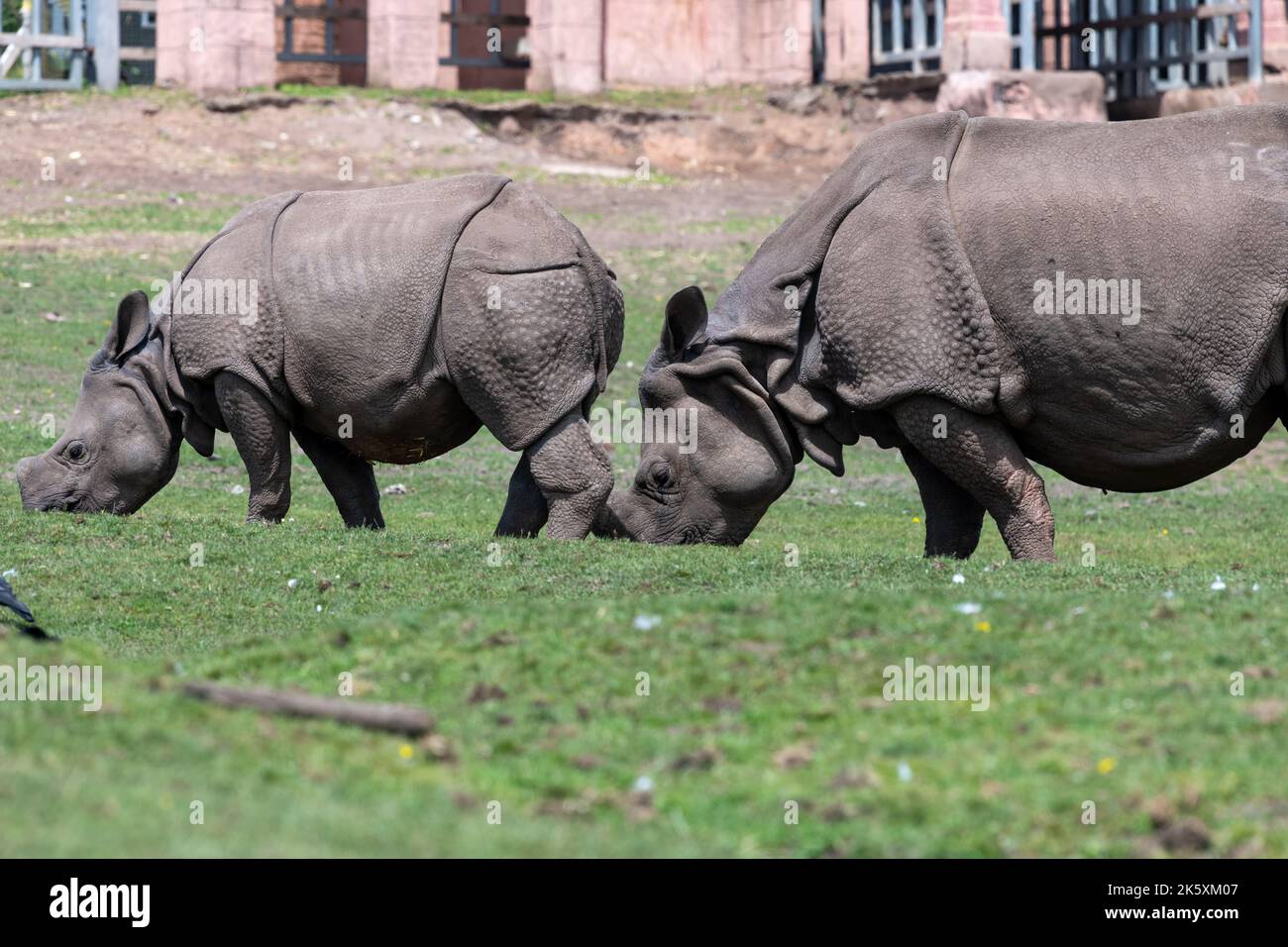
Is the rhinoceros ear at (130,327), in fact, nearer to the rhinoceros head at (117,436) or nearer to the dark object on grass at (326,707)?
the rhinoceros head at (117,436)

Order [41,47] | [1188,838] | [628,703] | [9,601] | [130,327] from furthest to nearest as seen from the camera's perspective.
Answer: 1. [41,47]
2. [130,327]
3. [9,601]
4. [628,703]
5. [1188,838]

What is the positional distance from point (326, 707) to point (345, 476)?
5.77 metres

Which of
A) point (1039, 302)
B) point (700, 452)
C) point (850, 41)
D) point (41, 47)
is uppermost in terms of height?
point (850, 41)

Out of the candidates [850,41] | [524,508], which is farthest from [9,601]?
[850,41]

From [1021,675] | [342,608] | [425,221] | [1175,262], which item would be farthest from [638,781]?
[425,221]

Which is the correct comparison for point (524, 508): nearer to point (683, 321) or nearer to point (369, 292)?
point (683, 321)

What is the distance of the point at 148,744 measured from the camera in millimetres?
6391

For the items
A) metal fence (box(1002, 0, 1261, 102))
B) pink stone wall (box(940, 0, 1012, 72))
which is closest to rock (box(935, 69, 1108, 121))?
pink stone wall (box(940, 0, 1012, 72))

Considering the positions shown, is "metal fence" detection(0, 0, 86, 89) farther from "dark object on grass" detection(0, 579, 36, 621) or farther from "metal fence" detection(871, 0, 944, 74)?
"dark object on grass" detection(0, 579, 36, 621)

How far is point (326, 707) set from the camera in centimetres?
684

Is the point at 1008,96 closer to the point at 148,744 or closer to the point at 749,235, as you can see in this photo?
the point at 749,235

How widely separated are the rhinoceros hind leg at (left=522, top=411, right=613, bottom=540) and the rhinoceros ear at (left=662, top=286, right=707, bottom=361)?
67 cm

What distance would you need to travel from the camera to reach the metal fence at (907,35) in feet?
101

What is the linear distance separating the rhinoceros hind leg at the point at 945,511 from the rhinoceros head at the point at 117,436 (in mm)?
4493
